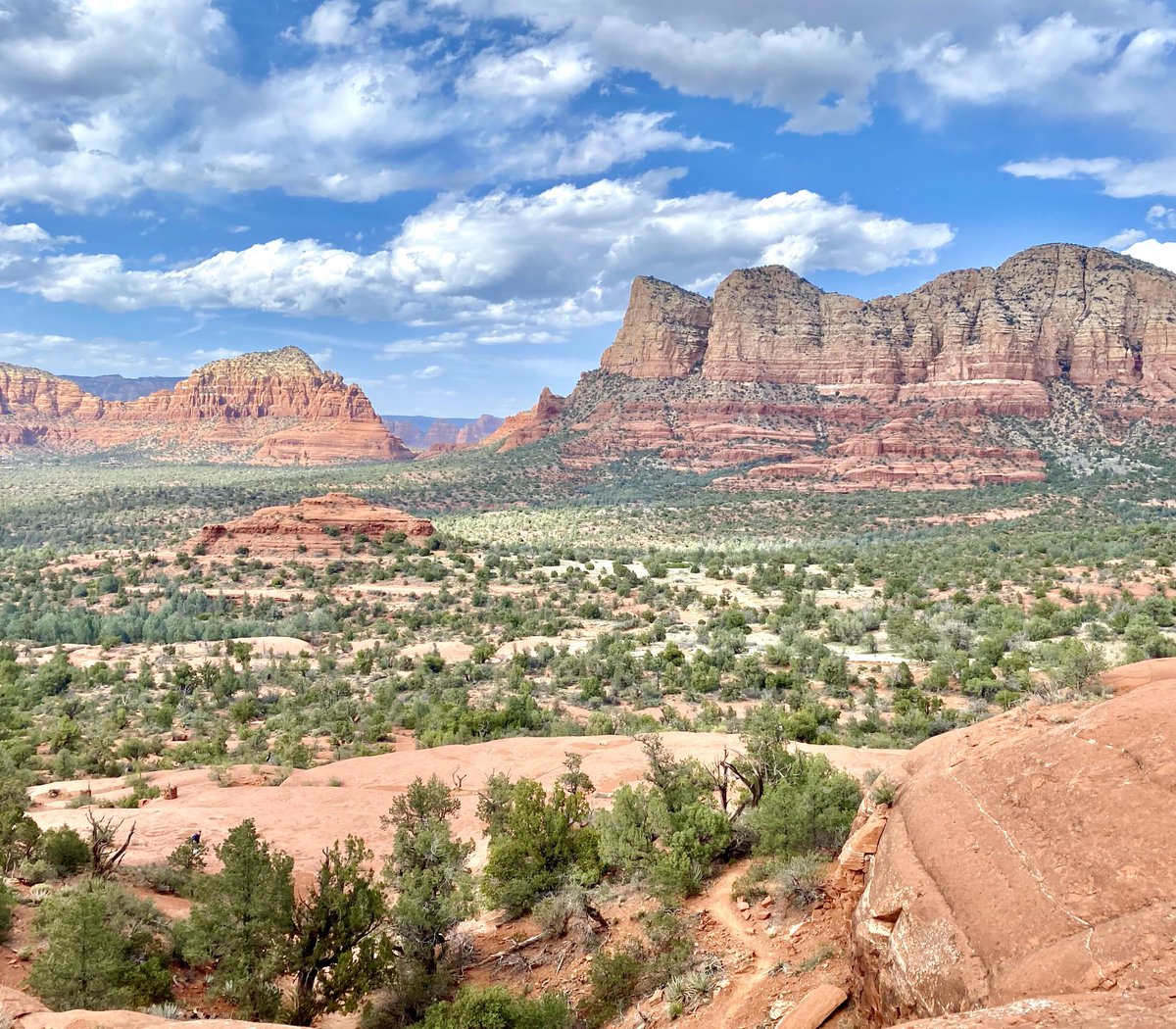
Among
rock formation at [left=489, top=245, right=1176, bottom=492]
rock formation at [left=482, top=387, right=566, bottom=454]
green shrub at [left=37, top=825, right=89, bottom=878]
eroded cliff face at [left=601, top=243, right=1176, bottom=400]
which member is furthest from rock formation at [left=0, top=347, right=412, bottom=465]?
green shrub at [left=37, top=825, right=89, bottom=878]

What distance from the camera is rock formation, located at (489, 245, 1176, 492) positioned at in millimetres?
105438

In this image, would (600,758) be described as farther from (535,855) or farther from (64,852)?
(64,852)

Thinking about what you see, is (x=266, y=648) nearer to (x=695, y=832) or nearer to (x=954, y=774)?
(x=695, y=832)

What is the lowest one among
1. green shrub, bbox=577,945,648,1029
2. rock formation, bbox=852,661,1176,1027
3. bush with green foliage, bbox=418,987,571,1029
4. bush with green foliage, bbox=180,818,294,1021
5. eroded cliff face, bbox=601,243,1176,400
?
green shrub, bbox=577,945,648,1029

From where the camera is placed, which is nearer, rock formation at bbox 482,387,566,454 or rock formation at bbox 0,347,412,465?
rock formation at bbox 482,387,566,454

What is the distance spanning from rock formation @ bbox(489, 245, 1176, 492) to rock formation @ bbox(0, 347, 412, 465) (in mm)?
50911

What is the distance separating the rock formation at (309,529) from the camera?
201 ft

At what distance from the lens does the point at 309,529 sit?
2511 inches

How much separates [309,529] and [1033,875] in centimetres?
6361

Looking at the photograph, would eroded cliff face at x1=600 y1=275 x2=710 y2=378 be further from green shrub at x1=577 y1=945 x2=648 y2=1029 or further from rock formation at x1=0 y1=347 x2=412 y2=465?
green shrub at x1=577 y1=945 x2=648 y2=1029

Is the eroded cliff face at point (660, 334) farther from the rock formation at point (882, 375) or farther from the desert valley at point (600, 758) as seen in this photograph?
the desert valley at point (600, 758)

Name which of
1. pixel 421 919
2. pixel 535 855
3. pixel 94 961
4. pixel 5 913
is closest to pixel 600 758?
pixel 535 855

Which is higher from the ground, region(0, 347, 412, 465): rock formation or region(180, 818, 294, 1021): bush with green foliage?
region(0, 347, 412, 465): rock formation

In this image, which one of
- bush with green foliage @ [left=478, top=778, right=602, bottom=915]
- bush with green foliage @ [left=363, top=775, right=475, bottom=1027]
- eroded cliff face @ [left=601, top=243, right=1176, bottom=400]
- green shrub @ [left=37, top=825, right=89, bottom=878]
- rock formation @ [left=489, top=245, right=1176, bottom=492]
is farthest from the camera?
eroded cliff face @ [left=601, top=243, right=1176, bottom=400]
